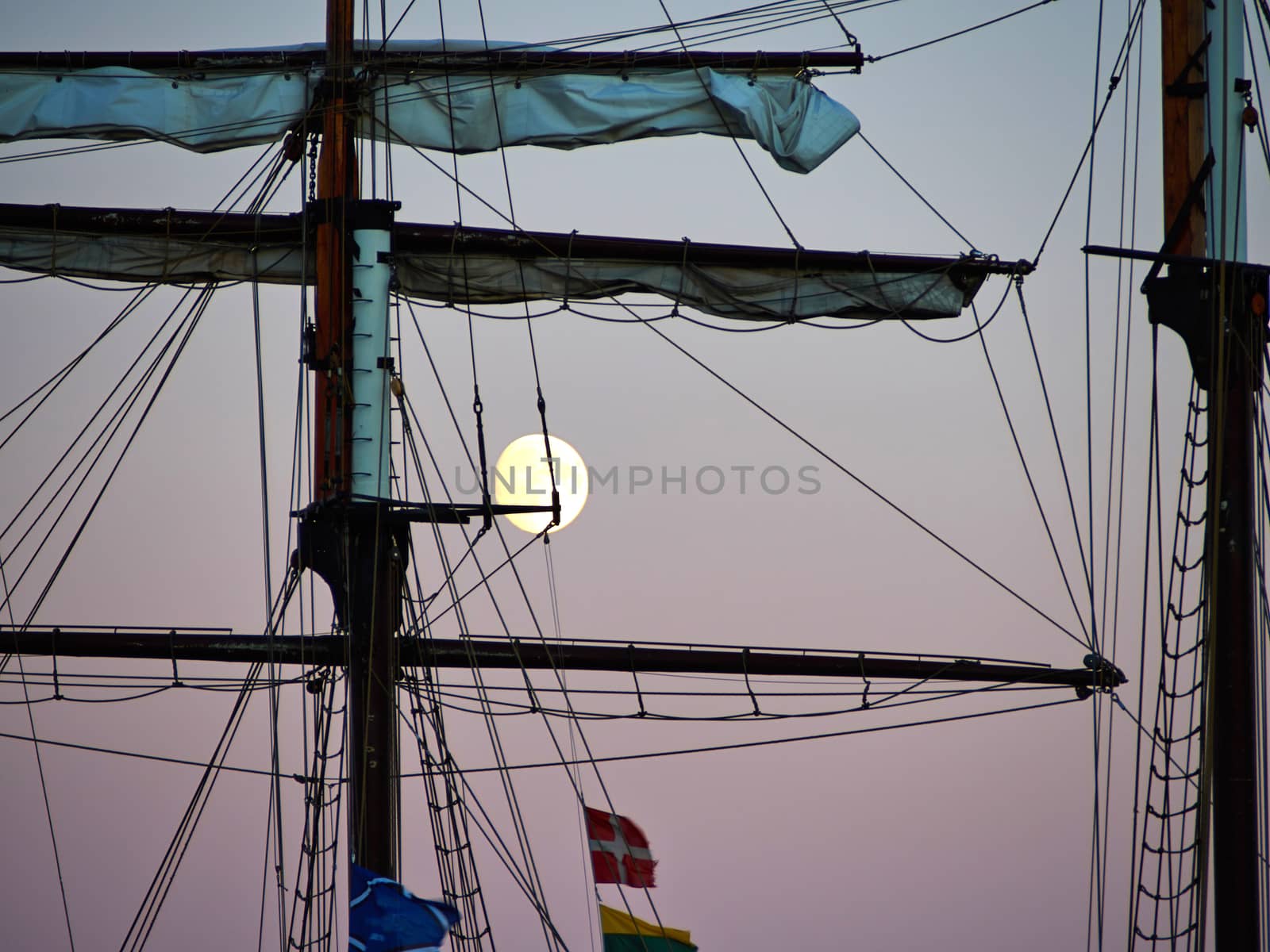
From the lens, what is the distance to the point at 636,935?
20.0m

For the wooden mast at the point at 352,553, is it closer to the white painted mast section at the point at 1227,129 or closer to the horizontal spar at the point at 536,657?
the horizontal spar at the point at 536,657

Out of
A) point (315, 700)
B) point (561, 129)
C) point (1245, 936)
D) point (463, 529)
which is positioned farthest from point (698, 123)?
point (1245, 936)

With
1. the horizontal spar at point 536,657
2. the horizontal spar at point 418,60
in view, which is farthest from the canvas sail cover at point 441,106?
the horizontal spar at point 536,657

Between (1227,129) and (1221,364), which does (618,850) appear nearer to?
(1221,364)

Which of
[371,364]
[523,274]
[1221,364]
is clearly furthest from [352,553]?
[1221,364]

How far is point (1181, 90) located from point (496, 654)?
8615 millimetres

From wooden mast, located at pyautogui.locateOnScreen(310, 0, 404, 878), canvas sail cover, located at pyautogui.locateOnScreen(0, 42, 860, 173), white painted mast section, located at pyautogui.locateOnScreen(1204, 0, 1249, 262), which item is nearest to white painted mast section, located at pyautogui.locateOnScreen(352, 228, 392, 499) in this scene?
wooden mast, located at pyautogui.locateOnScreen(310, 0, 404, 878)

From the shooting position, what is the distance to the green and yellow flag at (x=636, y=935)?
19891mm

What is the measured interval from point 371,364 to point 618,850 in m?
5.16

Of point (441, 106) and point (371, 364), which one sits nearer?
point (371, 364)

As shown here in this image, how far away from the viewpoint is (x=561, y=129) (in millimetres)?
22969

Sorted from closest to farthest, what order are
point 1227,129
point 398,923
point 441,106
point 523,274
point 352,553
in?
point 1227,129, point 398,923, point 352,553, point 523,274, point 441,106

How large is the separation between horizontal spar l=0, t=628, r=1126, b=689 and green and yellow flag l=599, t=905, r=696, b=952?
7.75 feet

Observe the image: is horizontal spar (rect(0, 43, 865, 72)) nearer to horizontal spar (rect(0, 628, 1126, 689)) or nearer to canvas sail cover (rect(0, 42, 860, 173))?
canvas sail cover (rect(0, 42, 860, 173))
